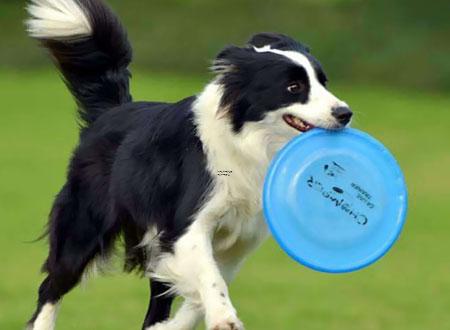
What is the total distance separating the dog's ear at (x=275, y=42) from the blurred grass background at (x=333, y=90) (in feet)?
5.85

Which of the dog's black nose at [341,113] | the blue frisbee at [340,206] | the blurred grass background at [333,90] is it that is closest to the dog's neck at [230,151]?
the blue frisbee at [340,206]

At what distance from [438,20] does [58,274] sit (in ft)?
63.0

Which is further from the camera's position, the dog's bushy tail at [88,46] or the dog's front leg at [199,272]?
the dog's bushy tail at [88,46]

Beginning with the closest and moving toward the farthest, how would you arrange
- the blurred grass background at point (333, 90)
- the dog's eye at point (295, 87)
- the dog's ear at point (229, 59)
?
the dog's eye at point (295, 87) < the dog's ear at point (229, 59) < the blurred grass background at point (333, 90)

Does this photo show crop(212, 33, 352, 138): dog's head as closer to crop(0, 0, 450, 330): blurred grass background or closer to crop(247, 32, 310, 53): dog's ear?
crop(247, 32, 310, 53): dog's ear

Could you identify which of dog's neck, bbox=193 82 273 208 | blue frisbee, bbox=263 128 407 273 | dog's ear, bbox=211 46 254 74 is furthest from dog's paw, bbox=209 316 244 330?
dog's ear, bbox=211 46 254 74

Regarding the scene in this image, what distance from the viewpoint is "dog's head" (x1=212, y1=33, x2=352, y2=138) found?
6500 mm

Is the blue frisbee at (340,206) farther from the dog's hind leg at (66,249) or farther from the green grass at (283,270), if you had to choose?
the green grass at (283,270)

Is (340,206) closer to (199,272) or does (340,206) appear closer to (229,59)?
(199,272)

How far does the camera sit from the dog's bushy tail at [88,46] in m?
7.99

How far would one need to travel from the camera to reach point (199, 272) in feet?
22.2

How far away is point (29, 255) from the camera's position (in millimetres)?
12297

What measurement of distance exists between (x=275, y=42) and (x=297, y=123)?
0.53 meters

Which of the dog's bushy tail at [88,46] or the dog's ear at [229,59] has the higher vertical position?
the dog's ear at [229,59]
